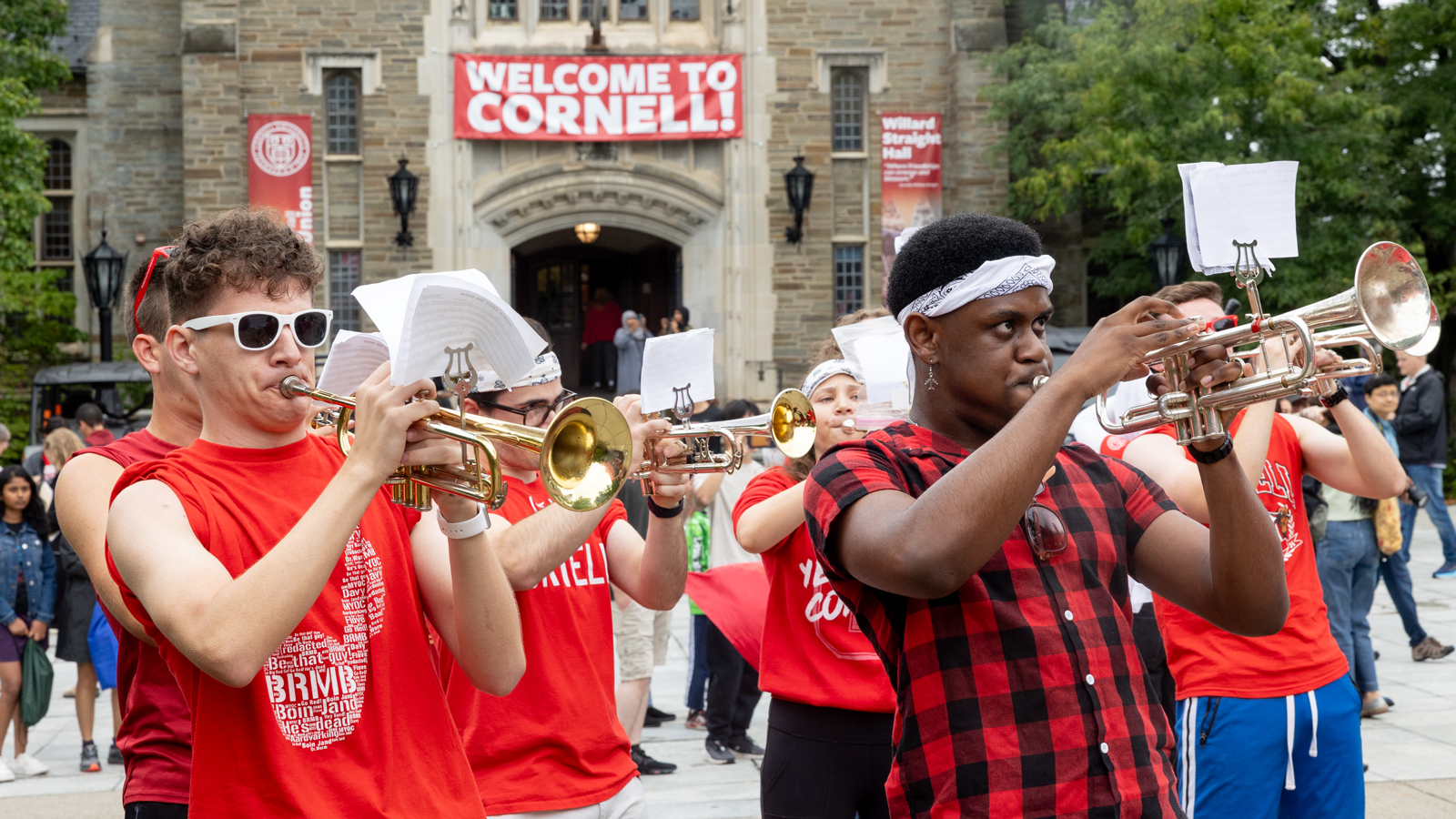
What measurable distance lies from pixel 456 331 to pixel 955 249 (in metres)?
0.84

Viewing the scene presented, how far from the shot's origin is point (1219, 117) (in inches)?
634

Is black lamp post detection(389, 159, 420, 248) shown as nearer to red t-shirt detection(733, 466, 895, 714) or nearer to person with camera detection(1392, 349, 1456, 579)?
person with camera detection(1392, 349, 1456, 579)

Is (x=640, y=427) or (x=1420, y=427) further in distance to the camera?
(x=1420, y=427)

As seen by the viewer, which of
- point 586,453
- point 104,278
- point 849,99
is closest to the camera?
point 586,453

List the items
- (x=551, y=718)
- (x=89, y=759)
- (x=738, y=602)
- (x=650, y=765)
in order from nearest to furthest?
(x=551, y=718) → (x=738, y=602) → (x=650, y=765) → (x=89, y=759)

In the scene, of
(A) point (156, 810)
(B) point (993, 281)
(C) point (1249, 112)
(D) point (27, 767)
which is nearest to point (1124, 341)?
(B) point (993, 281)

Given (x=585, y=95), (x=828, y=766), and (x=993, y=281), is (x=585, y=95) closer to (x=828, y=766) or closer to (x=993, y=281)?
(x=828, y=766)

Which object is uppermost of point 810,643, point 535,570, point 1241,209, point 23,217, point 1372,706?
point 23,217

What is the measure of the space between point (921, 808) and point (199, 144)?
18.8 m

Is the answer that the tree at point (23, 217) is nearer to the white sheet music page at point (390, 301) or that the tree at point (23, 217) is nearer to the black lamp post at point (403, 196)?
the black lamp post at point (403, 196)

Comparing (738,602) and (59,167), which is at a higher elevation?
(59,167)

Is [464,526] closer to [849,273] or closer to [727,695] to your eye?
[727,695]

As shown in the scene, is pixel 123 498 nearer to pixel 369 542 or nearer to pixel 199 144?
pixel 369 542

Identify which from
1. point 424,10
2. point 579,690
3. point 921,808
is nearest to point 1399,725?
point 579,690
